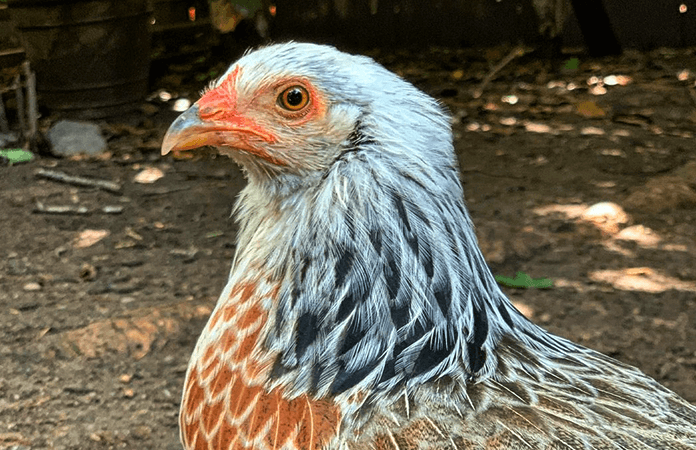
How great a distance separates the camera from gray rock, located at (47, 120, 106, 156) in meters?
5.95

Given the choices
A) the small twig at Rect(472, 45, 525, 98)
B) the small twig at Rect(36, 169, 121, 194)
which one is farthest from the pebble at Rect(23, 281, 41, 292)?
the small twig at Rect(472, 45, 525, 98)

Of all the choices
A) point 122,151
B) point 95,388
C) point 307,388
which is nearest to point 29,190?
point 122,151

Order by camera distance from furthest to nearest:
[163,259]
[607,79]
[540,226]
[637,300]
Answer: [607,79] < [540,226] < [163,259] < [637,300]

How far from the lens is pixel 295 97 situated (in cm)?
191

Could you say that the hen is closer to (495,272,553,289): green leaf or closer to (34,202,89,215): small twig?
(495,272,553,289): green leaf

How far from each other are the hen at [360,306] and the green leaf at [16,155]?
4187 millimetres

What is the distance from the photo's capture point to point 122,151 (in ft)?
20.2

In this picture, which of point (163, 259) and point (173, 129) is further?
point (163, 259)

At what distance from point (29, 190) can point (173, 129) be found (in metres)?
3.54

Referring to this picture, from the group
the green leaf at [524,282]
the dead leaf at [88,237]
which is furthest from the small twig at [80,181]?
the green leaf at [524,282]

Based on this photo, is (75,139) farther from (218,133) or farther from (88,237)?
(218,133)

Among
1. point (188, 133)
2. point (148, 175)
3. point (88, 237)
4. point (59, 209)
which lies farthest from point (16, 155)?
point (188, 133)

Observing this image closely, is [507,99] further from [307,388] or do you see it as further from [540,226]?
[307,388]

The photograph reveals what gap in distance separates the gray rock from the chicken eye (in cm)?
443
